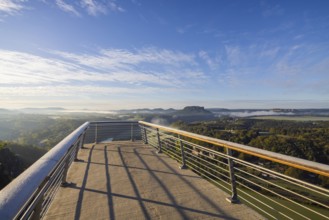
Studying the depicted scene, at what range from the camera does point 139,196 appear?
12.5ft

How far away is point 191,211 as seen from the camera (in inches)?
129

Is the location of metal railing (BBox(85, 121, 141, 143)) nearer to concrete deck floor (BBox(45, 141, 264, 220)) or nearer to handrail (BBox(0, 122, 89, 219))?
concrete deck floor (BBox(45, 141, 264, 220))

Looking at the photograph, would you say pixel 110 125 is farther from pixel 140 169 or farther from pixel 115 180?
pixel 115 180

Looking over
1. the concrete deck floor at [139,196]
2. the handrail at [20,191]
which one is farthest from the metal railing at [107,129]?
the handrail at [20,191]

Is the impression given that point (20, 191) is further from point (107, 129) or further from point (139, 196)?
point (107, 129)

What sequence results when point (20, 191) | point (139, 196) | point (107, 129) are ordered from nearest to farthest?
1. point (20, 191)
2. point (139, 196)
3. point (107, 129)

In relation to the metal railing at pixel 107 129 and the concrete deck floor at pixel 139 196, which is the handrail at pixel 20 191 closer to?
the concrete deck floor at pixel 139 196

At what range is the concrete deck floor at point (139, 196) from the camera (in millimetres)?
3186

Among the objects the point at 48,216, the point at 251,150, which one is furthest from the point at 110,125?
the point at 251,150

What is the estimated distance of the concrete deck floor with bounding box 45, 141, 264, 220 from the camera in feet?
10.5

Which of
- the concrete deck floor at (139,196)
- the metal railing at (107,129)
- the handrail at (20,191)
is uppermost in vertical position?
the handrail at (20,191)

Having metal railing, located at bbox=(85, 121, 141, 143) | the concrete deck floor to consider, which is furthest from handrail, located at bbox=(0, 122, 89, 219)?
metal railing, located at bbox=(85, 121, 141, 143)

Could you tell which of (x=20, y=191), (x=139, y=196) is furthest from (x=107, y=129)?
(x=20, y=191)

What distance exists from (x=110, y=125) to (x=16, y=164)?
44.2 meters
